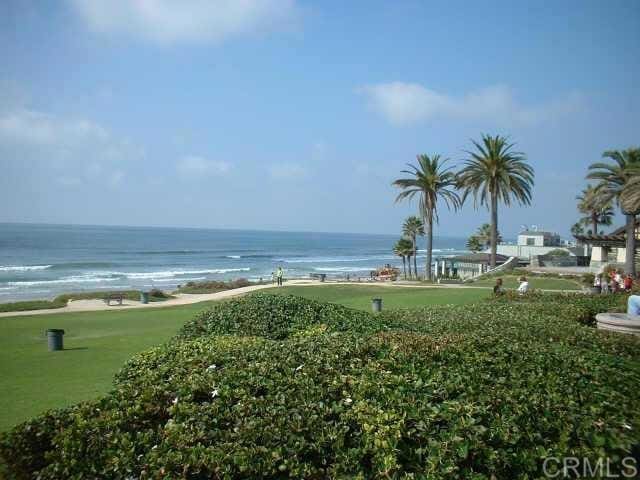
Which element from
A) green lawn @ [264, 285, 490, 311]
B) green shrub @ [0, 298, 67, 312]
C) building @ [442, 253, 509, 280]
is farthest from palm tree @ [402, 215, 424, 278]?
green shrub @ [0, 298, 67, 312]

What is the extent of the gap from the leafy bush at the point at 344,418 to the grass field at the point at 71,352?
92.5 inches

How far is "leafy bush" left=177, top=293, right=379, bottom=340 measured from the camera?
10.3m

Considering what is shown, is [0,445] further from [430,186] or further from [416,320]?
[430,186]

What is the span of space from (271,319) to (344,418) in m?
5.76

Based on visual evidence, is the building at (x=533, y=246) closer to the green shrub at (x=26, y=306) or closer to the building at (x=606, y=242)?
the building at (x=606, y=242)

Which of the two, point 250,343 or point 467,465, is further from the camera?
point 250,343

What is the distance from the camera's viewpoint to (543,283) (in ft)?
113

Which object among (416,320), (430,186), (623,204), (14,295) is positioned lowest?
(14,295)

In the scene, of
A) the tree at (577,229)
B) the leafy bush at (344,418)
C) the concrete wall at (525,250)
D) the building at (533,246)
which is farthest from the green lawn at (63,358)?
the tree at (577,229)

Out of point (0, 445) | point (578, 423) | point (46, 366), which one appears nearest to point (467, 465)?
point (578, 423)

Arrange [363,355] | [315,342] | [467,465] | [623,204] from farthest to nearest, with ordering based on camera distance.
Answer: [623,204] < [315,342] < [363,355] < [467,465]

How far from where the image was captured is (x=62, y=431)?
505cm

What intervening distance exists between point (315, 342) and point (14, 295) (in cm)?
4819

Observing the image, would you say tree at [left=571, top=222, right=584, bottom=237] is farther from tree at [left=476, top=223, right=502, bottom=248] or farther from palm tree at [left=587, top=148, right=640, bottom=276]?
palm tree at [left=587, top=148, right=640, bottom=276]
